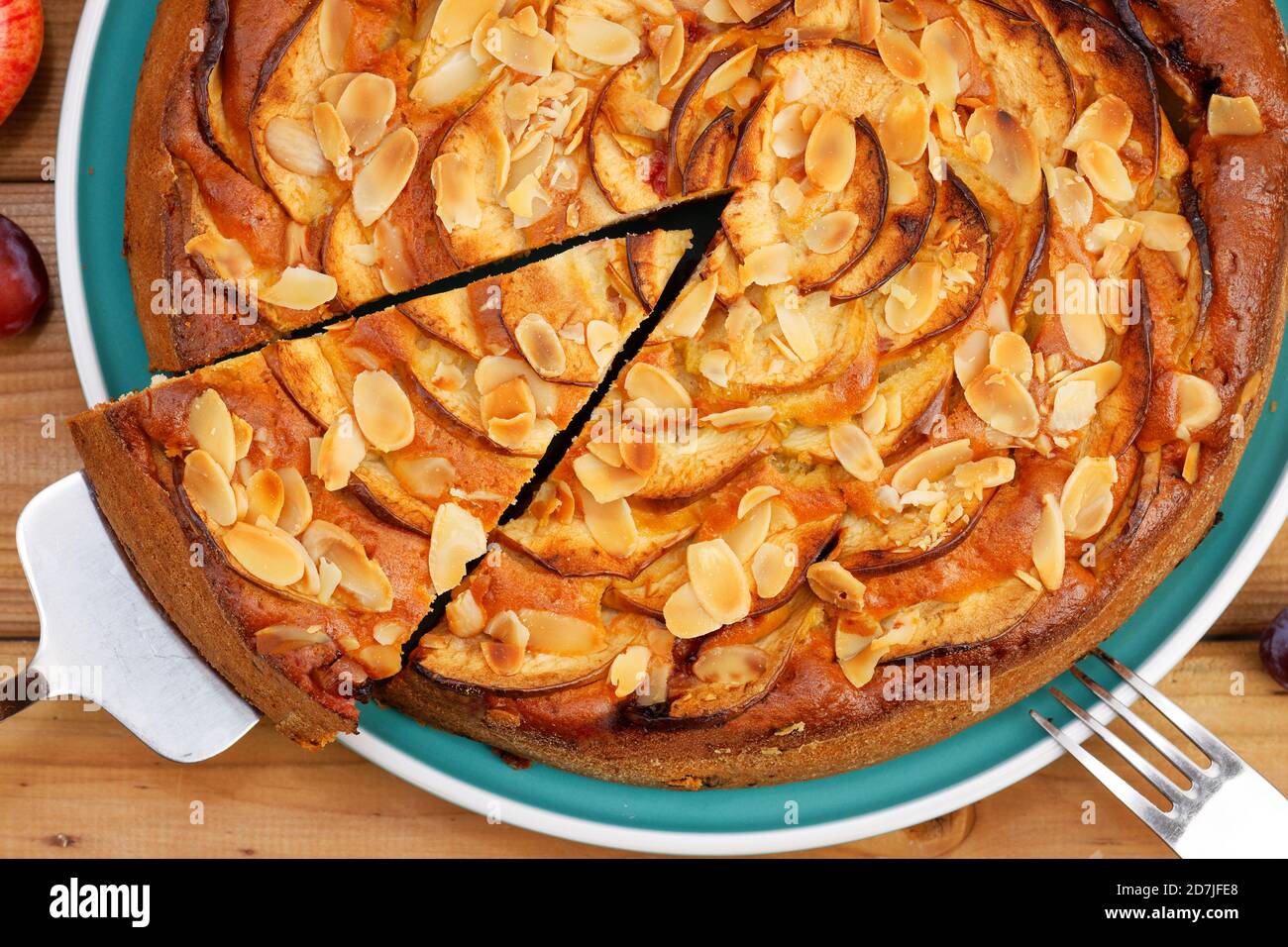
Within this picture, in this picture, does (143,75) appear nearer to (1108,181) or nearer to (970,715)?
(1108,181)

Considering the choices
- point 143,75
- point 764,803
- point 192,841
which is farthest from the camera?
point 192,841

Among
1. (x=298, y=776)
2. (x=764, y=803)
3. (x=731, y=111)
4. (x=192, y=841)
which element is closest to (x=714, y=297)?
(x=731, y=111)

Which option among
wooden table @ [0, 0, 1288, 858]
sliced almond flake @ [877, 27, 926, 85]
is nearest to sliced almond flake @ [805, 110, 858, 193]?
sliced almond flake @ [877, 27, 926, 85]

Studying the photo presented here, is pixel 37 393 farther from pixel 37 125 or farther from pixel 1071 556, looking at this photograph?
pixel 1071 556

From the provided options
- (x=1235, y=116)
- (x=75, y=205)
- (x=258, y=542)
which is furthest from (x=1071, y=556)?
(x=75, y=205)

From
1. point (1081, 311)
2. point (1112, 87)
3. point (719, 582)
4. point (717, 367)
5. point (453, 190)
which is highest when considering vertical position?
point (1112, 87)

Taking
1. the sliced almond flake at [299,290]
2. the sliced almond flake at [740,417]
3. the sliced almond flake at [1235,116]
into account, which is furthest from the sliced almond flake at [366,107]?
the sliced almond flake at [1235,116]

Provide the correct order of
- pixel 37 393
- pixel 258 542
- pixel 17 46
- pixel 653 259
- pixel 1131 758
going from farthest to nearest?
pixel 37 393, pixel 17 46, pixel 1131 758, pixel 653 259, pixel 258 542
